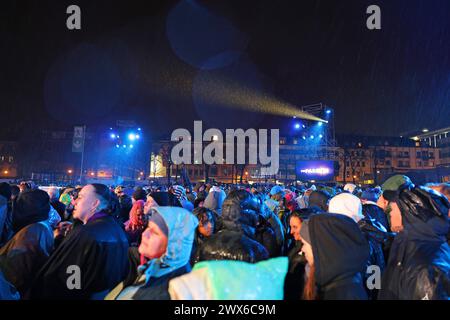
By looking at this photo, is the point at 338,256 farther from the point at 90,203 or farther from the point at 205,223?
the point at 90,203

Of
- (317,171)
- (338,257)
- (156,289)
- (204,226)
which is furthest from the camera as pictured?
(317,171)

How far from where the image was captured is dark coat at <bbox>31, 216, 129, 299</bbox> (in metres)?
2.64

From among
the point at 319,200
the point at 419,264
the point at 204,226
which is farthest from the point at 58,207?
the point at 419,264

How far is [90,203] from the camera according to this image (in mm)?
3070

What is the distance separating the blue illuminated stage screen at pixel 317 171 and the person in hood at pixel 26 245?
2856 cm

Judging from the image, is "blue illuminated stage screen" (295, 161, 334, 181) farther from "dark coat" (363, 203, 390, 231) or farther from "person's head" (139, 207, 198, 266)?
"person's head" (139, 207, 198, 266)

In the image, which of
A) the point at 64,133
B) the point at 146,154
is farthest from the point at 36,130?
the point at 146,154

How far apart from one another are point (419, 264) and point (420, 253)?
11 centimetres

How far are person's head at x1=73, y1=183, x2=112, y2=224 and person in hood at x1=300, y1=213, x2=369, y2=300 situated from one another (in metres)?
2.30

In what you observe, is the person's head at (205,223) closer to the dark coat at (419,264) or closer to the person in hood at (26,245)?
the person in hood at (26,245)
